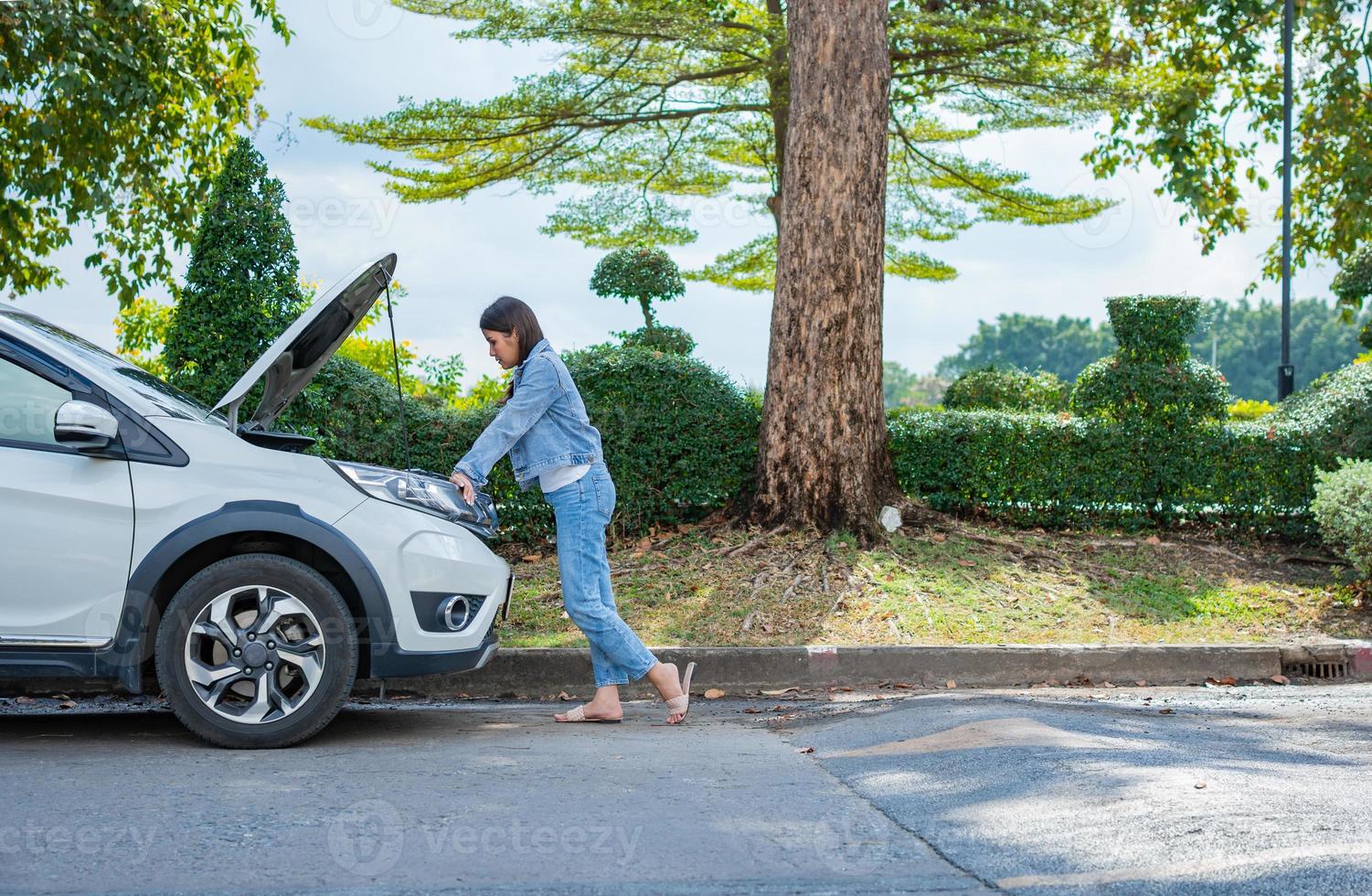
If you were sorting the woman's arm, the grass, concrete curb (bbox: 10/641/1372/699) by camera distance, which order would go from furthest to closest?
1. the grass
2. concrete curb (bbox: 10/641/1372/699)
3. the woman's arm

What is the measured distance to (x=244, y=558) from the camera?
494 centimetres

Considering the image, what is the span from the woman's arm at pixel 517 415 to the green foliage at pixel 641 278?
6.51 metres

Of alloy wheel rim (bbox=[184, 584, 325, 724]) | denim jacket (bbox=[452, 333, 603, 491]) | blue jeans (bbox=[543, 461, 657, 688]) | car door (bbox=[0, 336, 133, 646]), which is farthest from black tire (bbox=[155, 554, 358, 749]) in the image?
blue jeans (bbox=[543, 461, 657, 688])

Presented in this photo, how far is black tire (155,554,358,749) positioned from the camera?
4875 mm

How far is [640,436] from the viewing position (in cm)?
994

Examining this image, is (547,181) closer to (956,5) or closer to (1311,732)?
(956,5)

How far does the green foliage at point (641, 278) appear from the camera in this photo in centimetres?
1218

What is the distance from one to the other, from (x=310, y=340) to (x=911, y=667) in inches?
160

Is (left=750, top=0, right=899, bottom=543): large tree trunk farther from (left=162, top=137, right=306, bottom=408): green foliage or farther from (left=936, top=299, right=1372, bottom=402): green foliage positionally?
(left=936, top=299, right=1372, bottom=402): green foliage

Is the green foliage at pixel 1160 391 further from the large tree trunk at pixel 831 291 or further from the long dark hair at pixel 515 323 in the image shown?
the long dark hair at pixel 515 323

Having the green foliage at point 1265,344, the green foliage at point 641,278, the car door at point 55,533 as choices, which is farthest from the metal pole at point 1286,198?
the green foliage at point 1265,344

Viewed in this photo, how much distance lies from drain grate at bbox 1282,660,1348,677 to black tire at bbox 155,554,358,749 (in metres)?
6.20

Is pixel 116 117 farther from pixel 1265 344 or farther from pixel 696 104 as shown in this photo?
pixel 1265 344

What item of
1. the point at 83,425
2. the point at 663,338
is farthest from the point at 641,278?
the point at 83,425
